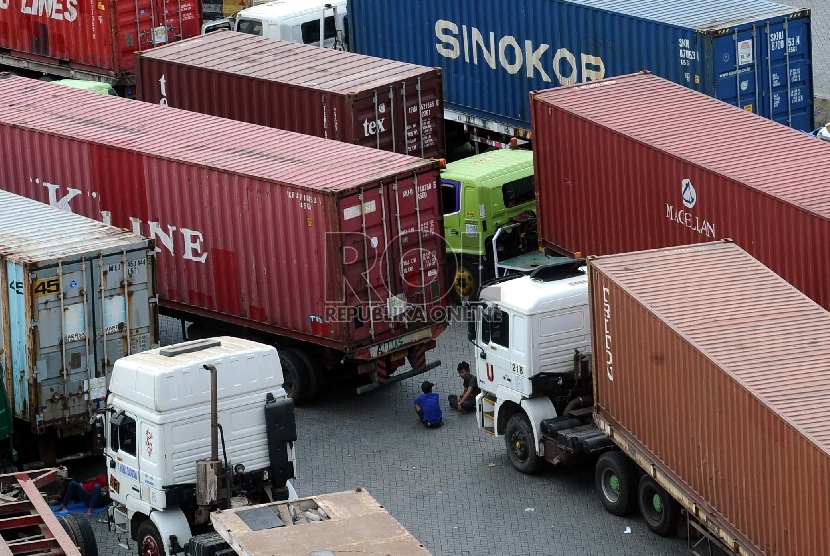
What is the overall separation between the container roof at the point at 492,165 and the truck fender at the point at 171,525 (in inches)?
376

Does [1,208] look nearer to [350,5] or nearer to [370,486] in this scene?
[370,486]

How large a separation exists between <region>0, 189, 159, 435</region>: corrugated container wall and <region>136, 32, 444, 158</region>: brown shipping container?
680 centimetres

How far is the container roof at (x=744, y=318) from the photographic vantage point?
14383 mm

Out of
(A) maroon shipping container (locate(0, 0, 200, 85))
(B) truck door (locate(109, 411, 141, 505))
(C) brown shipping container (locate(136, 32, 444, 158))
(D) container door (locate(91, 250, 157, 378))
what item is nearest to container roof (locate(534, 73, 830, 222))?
(C) brown shipping container (locate(136, 32, 444, 158))

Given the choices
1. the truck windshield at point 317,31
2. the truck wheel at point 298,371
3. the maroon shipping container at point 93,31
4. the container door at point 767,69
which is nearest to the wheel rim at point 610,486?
the truck wheel at point 298,371

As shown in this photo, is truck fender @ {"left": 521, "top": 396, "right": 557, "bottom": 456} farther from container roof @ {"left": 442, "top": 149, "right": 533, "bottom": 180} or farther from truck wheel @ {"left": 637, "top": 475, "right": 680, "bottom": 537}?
container roof @ {"left": 442, "top": 149, "right": 533, "bottom": 180}

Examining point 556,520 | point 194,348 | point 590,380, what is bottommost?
point 556,520

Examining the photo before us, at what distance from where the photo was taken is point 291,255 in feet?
67.2

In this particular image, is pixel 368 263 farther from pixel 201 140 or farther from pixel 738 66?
pixel 738 66

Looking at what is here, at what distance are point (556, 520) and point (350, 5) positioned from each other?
54.9 feet

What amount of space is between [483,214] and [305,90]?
379 centimetres

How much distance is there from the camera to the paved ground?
17250 millimetres

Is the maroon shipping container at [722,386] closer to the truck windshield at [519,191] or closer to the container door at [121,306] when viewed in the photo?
the container door at [121,306]

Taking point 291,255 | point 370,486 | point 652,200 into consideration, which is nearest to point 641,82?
point 652,200
